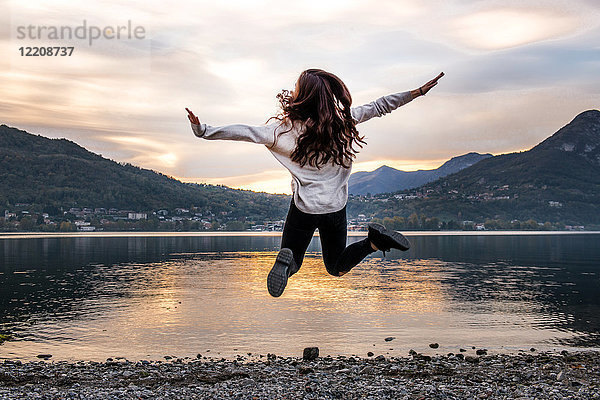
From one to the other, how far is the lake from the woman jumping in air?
49.1ft

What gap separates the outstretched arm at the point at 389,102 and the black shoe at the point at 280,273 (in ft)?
4.89

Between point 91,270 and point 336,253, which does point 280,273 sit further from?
point 91,270

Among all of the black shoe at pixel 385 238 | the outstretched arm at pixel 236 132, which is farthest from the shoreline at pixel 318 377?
the outstretched arm at pixel 236 132

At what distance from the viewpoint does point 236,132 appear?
16.9 ft

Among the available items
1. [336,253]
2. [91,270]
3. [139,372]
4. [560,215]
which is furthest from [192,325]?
[560,215]

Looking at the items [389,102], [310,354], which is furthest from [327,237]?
[310,354]

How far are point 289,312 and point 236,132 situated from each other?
26128 millimetres

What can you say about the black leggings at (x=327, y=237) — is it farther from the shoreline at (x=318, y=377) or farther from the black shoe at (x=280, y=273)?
the shoreline at (x=318, y=377)

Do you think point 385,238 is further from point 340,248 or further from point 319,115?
point 319,115

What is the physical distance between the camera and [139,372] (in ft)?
52.7

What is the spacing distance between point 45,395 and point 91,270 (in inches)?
1818

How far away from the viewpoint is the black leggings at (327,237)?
5613 mm

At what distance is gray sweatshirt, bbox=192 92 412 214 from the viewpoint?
5.20m

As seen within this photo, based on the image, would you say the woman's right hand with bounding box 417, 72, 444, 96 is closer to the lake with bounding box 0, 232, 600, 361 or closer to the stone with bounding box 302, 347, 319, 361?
the stone with bounding box 302, 347, 319, 361
